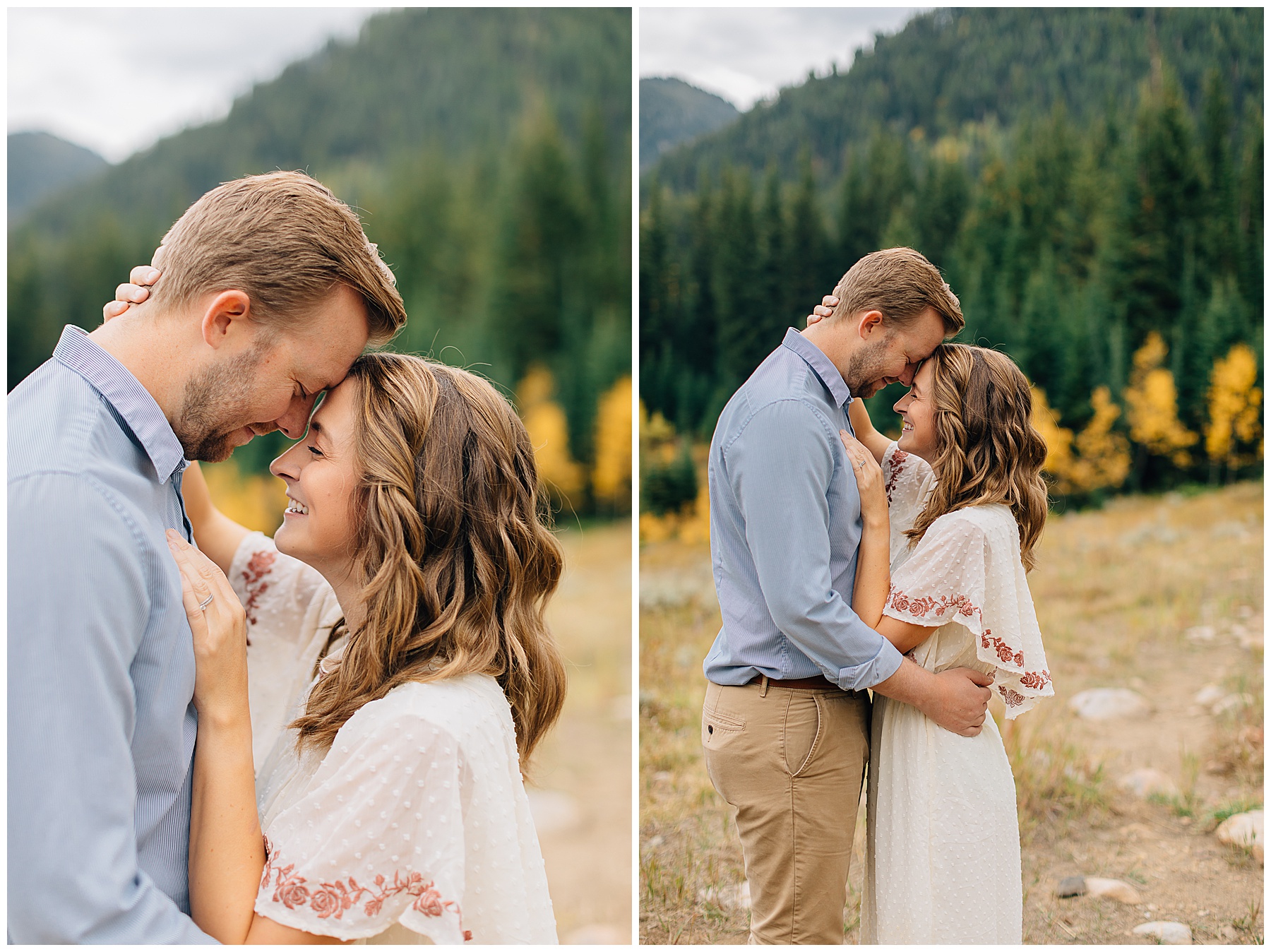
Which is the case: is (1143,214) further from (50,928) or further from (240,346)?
(50,928)

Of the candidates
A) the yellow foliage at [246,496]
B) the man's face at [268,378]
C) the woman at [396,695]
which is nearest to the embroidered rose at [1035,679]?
the woman at [396,695]

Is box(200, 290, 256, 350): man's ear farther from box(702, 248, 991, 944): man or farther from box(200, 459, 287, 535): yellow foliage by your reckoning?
box(200, 459, 287, 535): yellow foliage

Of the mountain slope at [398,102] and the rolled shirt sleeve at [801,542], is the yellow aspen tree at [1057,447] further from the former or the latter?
the rolled shirt sleeve at [801,542]

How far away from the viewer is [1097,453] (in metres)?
6.23

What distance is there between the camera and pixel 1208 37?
6.00 meters

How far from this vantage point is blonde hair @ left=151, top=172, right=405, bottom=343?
1.36 meters

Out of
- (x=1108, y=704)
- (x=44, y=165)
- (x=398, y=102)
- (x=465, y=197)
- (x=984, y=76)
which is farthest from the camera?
(x=465, y=197)

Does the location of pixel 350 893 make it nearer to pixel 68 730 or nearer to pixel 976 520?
pixel 68 730

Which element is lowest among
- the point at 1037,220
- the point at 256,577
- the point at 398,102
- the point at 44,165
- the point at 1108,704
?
the point at 1108,704

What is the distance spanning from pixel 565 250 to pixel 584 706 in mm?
3439

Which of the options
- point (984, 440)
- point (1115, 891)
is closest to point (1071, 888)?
point (1115, 891)

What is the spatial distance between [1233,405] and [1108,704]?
2.88 m

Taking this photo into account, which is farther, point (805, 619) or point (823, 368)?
point (823, 368)

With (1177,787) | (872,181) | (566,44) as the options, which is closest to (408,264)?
(566,44)
